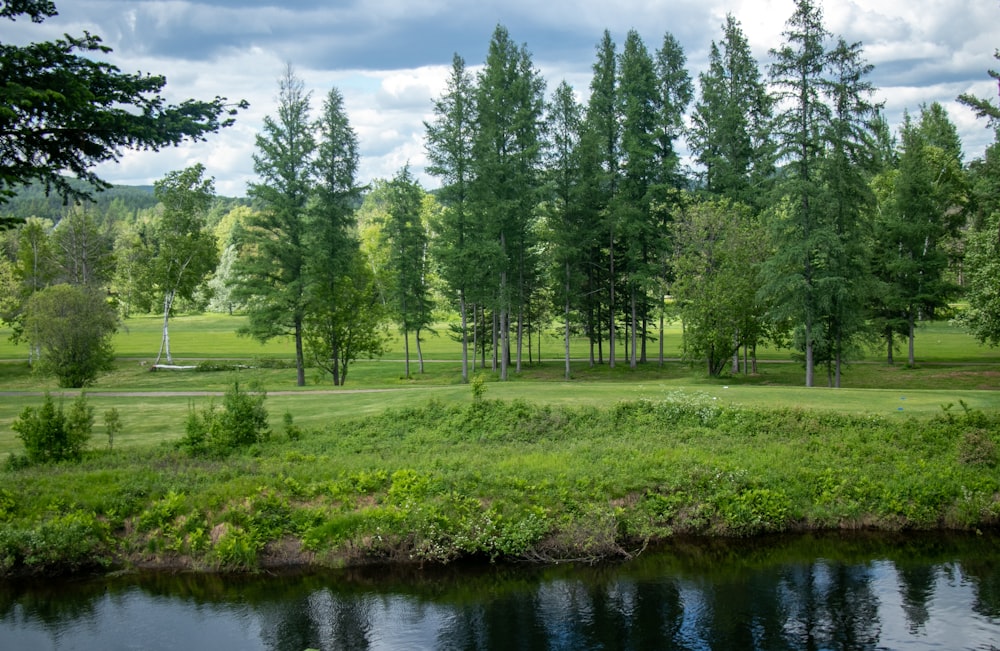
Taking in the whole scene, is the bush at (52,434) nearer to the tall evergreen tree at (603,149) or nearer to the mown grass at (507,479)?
the mown grass at (507,479)

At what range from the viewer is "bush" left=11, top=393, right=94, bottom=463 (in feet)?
60.6

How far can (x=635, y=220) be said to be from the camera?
4488 cm

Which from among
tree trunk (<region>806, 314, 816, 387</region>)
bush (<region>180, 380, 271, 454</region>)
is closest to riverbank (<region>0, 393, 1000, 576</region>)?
bush (<region>180, 380, 271, 454</region>)

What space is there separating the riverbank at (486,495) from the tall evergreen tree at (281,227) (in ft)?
74.5

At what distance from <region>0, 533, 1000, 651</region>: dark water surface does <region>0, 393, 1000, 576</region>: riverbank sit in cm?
57

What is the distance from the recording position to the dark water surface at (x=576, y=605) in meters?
12.1

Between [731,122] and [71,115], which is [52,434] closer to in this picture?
[71,115]

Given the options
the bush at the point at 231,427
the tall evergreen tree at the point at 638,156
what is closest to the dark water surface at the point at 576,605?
the bush at the point at 231,427

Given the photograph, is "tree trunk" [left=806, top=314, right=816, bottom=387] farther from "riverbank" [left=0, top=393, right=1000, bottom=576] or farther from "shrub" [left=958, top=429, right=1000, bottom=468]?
"shrub" [left=958, top=429, right=1000, bottom=468]

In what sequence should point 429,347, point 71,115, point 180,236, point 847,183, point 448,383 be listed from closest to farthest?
point 71,115 < point 847,183 < point 448,383 < point 180,236 < point 429,347

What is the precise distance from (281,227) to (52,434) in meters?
24.7

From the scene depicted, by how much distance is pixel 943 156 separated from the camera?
55938mm

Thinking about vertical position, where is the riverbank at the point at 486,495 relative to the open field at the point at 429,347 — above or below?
below

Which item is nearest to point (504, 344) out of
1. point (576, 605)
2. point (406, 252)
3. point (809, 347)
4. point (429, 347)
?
point (406, 252)
